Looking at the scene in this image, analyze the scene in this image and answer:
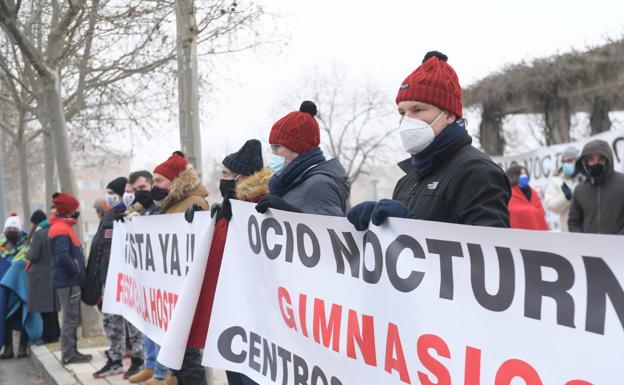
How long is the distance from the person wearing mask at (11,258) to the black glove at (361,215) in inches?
337

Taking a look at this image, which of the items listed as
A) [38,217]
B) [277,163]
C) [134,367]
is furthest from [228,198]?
[38,217]

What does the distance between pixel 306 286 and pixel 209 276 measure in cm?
132

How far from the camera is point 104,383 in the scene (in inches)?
273

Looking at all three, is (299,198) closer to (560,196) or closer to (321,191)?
(321,191)

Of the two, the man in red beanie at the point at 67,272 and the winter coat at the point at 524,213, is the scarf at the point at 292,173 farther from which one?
the winter coat at the point at 524,213

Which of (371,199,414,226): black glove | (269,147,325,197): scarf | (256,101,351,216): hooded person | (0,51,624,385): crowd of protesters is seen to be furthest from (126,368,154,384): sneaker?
(371,199,414,226): black glove

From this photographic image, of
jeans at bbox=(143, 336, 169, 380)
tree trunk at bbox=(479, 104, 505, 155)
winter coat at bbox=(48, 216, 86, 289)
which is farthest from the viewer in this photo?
tree trunk at bbox=(479, 104, 505, 155)

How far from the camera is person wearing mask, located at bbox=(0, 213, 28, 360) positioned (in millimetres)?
10172

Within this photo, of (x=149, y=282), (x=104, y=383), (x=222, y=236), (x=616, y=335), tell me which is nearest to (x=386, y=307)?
(x=616, y=335)

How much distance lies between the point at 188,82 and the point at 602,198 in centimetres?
362

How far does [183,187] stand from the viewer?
→ 5562mm

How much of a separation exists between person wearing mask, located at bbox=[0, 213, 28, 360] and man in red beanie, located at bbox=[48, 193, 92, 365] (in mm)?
2386

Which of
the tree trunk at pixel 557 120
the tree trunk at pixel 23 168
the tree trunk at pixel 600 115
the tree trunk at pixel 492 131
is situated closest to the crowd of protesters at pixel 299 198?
the tree trunk at pixel 600 115

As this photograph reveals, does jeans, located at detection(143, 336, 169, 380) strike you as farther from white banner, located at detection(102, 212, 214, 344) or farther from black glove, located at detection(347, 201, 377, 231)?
black glove, located at detection(347, 201, 377, 231)
